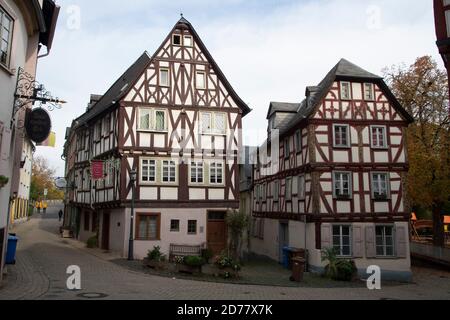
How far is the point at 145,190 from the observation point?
21.8 meters

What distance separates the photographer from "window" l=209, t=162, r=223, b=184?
22984 millimetres

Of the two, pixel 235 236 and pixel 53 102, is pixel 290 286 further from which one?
pixel 53 102

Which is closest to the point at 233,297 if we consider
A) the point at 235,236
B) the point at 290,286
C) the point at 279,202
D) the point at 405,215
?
the point at 290,286

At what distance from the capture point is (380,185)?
2292 centimetres

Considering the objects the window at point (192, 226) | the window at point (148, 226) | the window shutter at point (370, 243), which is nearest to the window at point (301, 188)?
the window shutter at point (370, 243)

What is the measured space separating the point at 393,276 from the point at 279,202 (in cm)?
868

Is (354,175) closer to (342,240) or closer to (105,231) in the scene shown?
Result: (342,240)

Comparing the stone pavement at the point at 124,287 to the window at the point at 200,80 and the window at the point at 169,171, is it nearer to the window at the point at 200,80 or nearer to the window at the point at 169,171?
the window at the point at 169,171

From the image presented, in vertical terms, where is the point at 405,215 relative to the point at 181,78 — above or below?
below

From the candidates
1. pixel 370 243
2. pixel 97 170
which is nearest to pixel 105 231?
pixel 97 170

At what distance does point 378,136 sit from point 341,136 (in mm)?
2210

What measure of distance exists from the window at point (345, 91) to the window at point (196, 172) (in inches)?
354

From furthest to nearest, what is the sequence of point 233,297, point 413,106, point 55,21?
point 413,106 < point 55,21 < point 233,297

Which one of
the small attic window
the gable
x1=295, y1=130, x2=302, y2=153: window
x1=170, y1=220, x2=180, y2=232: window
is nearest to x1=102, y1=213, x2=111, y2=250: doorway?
x1=170, y1=220, x2=180, y2=232: window
